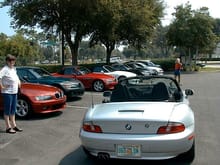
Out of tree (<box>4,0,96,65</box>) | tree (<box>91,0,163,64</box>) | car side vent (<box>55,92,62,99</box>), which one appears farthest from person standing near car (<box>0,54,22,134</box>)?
tree (<box>91,0,163,64</box>)

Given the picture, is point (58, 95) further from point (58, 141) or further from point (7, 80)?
point (58, 141)

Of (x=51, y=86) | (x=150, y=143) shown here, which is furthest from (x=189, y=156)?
(x=51, y=86)

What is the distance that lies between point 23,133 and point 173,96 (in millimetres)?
3638

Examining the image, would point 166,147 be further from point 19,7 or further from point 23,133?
point 19,7

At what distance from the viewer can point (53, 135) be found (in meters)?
8.03

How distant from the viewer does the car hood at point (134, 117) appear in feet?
16.7

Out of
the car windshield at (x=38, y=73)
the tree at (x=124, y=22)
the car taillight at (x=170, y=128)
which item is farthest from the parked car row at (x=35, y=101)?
the tree at (x=124, y=22)

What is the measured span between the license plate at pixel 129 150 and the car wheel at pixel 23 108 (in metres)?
5.27

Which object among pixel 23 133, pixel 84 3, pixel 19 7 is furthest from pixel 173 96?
pixel 19 7

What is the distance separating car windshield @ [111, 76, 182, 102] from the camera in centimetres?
625

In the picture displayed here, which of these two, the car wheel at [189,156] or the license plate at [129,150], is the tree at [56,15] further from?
the license plate at [129,150]

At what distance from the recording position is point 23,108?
32.6 ft

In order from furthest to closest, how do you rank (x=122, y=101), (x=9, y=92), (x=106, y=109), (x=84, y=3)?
(x=84, y=3) → (x=9, y=92) → (x=122, y=101) → (x=106, y=109)

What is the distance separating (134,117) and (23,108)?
18.0 ft
